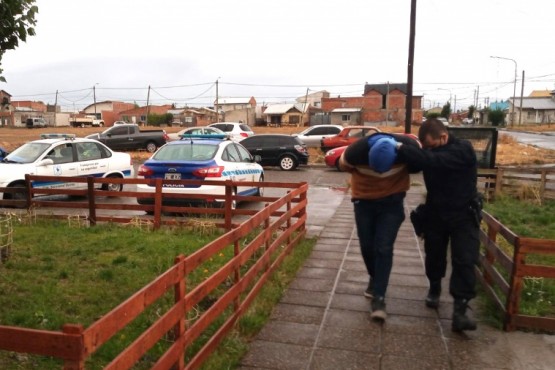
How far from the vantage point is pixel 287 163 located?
19859mm

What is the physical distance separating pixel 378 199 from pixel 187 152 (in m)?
6.10

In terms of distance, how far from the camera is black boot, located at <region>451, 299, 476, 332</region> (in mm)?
4184

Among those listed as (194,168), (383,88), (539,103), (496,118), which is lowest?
(194,168)

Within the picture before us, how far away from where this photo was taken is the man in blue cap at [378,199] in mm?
4445

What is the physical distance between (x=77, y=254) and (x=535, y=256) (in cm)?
600

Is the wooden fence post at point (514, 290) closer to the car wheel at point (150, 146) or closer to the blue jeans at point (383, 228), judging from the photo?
→ the blue jeans at point (383, 228)

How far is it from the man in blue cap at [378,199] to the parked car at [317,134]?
2049 cm

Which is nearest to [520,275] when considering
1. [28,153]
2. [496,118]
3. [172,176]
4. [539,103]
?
[172,176]

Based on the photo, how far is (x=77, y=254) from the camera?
662 centimetres

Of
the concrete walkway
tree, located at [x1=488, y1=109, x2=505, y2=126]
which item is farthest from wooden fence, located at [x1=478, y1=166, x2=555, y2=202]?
tree, located at [x1=488, y1=109, x2=505, y2=126]

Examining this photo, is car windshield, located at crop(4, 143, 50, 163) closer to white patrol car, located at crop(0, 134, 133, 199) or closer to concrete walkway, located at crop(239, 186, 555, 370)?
white patrol car, located at crop(0, 134, 133, 199)

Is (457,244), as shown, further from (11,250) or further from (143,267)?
(11,250)

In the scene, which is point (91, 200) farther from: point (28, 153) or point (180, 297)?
point (180, 297)

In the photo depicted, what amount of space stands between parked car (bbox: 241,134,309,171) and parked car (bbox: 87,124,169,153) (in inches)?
316
